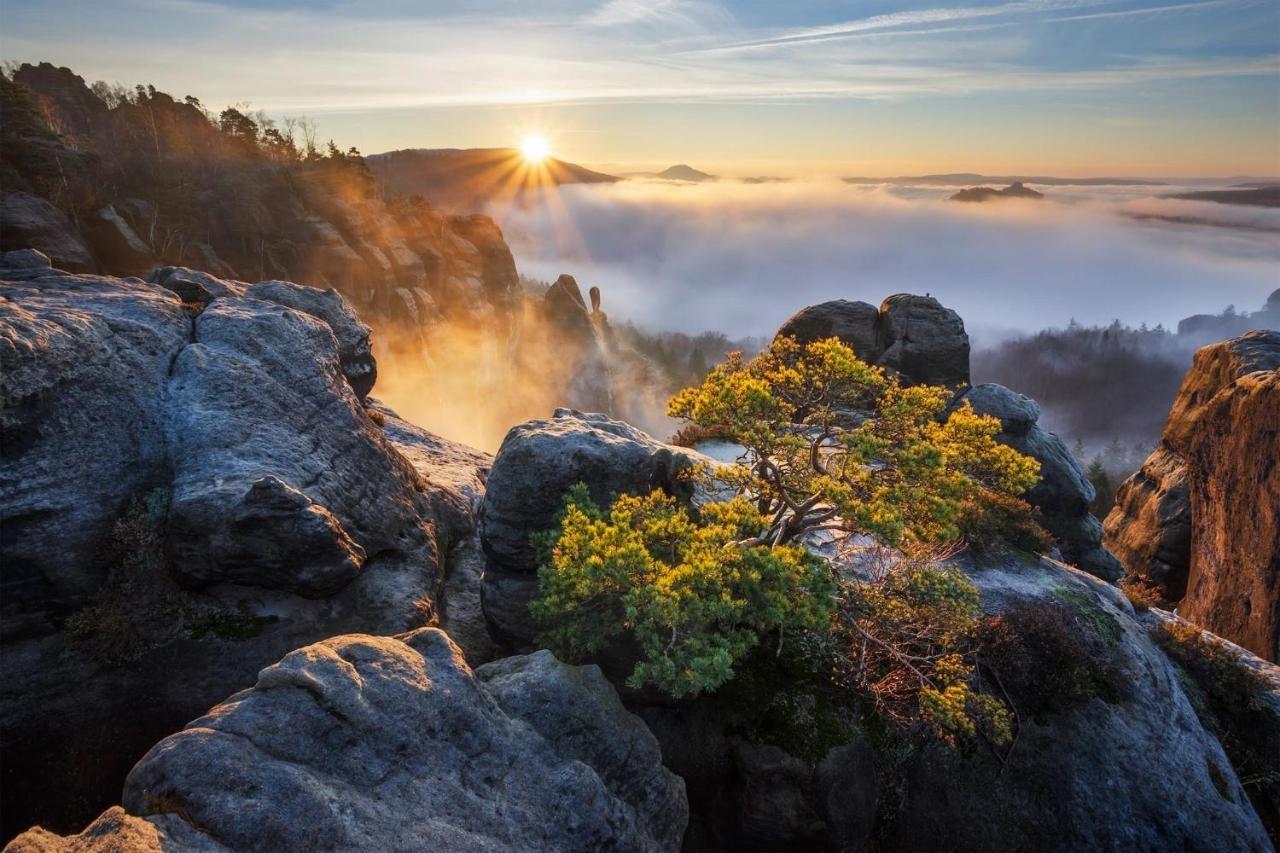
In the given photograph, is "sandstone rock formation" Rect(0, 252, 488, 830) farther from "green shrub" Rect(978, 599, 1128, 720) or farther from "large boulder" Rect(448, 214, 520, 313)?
"large boulder" Rect(448, 214, 520, 313)

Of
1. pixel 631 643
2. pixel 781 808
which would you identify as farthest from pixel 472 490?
pixel 781 808

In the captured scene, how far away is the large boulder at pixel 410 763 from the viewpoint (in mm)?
9055

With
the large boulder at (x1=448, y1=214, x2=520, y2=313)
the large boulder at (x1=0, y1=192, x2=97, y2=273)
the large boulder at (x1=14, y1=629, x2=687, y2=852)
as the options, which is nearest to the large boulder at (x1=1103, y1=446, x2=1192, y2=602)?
the large boulder at (x1=14, y1=629, x2=687, y2=852)

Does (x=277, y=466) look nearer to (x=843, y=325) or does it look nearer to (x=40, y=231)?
(x=843, y=325)

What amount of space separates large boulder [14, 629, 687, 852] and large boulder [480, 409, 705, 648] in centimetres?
444

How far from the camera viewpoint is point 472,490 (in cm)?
3039

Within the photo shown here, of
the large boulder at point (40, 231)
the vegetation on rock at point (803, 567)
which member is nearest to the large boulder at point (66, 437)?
the vegetation on rock at point (803, 567)

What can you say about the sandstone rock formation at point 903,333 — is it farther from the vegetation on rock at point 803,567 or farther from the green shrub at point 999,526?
the vegetation on rock at point 803,567

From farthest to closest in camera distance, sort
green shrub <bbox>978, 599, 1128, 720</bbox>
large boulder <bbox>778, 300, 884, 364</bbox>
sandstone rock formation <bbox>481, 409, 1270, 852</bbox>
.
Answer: large boulder <bbox>778, 300, 884, 364</bbox> → green shrub <bbox>978, 599, 1128, 720</bbox> → sandstone rock formation <bbox>481, 409, 1270, 852</bbox>

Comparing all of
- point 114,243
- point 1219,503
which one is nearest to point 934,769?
point 1219,503

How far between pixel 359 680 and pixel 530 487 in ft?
26.7

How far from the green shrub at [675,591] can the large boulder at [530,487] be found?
2.42 m

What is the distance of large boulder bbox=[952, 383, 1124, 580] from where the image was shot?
1412 inches

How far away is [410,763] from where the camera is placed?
11.0 metres
